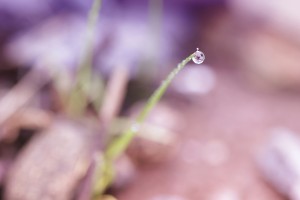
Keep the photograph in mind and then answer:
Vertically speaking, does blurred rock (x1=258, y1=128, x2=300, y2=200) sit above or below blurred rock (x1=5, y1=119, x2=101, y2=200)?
above

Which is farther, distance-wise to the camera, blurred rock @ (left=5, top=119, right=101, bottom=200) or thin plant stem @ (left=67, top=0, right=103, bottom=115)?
thin plant stem @ (left=67, top=0, right=103, bottom=115)

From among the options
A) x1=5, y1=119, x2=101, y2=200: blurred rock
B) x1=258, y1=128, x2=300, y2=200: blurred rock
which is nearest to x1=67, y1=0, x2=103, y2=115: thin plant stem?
x1=5, y1=119, x2=101, y2=200: blurred rock

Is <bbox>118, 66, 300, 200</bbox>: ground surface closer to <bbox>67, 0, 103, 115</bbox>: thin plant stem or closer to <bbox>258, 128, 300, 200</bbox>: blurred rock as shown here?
<bbox>258, 128, 300, 200</bbox>: blurred rock

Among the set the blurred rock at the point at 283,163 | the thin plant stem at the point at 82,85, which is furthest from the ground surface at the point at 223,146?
the thin plant stem at the point at 82,85

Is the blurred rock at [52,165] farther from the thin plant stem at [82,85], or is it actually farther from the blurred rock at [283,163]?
the blurred rock at [283,163]

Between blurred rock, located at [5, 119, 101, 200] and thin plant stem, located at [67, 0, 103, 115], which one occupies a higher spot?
thin plant stem, located at [67, 0, 103, 115]
